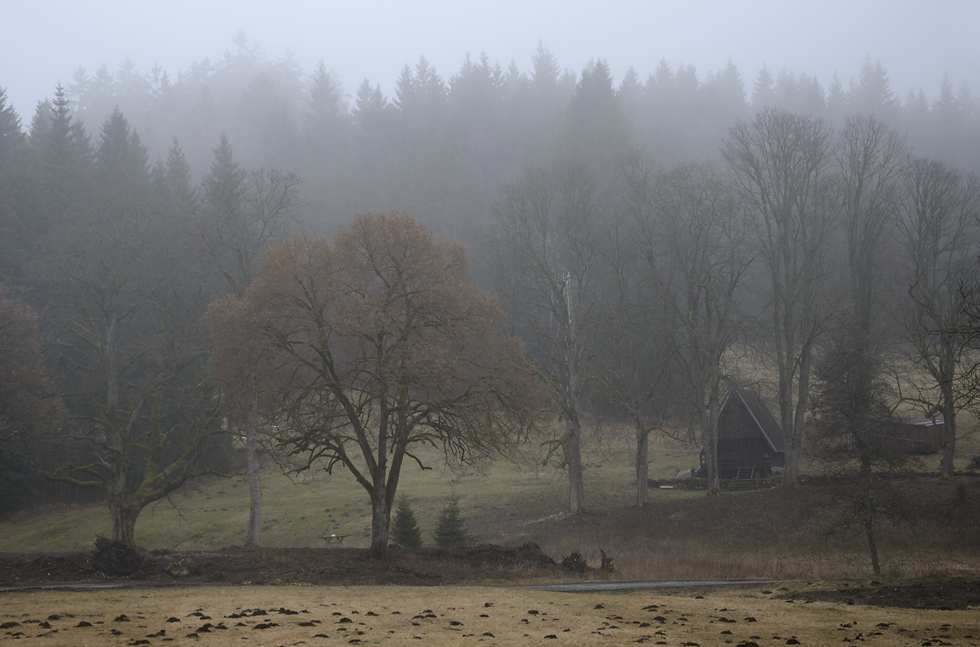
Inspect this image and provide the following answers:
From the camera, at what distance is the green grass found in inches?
1425

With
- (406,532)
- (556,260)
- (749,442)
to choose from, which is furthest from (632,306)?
(406,532)

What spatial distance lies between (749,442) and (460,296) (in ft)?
101

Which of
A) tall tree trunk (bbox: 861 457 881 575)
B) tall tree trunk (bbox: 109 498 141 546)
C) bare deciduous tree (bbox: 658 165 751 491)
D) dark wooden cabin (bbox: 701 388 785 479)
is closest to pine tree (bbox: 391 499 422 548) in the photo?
tall tree trunk (bbox: 109 498 141 546)

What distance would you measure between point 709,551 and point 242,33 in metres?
120

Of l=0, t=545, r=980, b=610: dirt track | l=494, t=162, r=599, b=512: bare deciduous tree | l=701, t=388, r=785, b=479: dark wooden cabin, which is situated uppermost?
l=494, t=162, r=599, b=512: bare deciduous tree

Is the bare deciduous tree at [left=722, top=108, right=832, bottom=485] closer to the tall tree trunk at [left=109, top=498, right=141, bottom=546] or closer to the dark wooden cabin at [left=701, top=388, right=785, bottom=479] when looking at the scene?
the dark wooden cabin at [left=701, top=388, right=785, bottom=479]

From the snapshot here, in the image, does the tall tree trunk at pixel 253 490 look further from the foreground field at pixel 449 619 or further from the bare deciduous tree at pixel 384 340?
the foreground field at pixel 449 619

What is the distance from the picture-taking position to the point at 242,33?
397 ft

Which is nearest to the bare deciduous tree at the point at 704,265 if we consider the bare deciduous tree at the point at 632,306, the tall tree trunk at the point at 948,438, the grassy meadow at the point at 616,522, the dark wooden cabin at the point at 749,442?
the bare deciduous tree at the point at 632,306

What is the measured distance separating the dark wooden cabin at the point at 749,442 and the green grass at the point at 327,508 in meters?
3.39

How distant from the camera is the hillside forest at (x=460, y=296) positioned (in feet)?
75.6

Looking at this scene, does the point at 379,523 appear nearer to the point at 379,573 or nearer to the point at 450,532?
the point at 379,573

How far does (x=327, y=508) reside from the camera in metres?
40.5

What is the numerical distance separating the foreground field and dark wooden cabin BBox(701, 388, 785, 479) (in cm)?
2742
